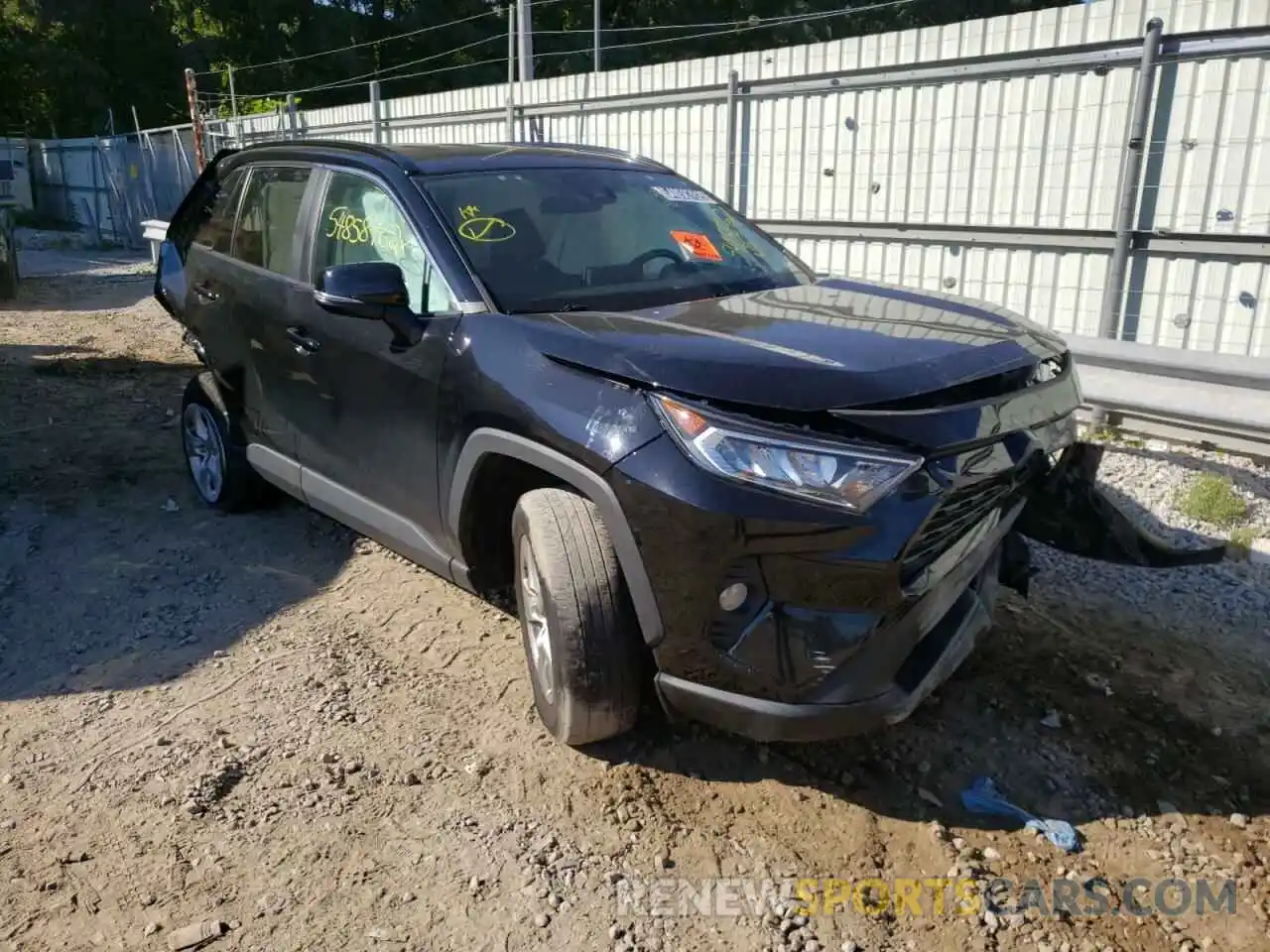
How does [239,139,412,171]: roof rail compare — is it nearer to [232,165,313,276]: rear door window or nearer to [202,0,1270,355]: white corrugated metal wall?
[232,165,313,276]: rear door window

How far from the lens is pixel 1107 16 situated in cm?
625

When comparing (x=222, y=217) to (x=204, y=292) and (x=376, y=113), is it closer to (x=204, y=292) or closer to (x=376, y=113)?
(x=204, y=292)

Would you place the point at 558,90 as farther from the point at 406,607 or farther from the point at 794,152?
the point at 406,607

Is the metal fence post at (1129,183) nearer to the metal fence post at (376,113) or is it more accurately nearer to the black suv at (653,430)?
the black suv at (653,430)

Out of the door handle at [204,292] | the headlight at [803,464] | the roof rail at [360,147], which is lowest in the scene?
the headlight at [803,464]

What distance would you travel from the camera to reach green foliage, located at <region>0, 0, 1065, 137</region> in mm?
30359

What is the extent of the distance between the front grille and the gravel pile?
163 cm

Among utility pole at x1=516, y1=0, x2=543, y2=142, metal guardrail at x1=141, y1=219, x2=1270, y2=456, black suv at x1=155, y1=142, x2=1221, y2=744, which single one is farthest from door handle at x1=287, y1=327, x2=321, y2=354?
utility pole at x1=516, y1=0, x2=543, y2=142

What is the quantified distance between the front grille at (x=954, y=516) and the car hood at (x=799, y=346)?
0.28 meters

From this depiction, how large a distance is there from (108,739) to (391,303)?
166cm

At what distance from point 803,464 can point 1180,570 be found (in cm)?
283

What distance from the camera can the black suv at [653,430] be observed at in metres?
2.48

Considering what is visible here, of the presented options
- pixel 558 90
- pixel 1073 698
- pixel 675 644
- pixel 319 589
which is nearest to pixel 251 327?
pixel 319 589

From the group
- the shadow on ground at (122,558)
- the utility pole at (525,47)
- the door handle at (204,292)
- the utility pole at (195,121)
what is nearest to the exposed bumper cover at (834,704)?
the shadow on ground at (122,558)
